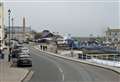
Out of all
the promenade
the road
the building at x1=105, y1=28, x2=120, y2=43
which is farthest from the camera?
the building at x1=105, y1=28, x2=120, y2=43

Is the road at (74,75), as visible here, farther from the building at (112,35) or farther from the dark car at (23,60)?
the building at (112,35)

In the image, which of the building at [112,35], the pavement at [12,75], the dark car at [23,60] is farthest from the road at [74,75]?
the building at [112,35]

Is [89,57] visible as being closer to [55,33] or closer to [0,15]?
[0,15]

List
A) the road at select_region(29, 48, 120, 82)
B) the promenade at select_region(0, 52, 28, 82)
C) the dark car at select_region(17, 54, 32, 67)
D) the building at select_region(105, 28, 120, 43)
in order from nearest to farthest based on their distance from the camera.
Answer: the promenade at select_region(0, 52, 28, 82) < the road at select_region(29, 48, 120, 82) < the dark car at select_region(17, 54, 32, 67) < the building at select_region(105, 28, 120, 43)

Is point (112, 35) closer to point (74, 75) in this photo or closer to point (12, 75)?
point (74, 75)

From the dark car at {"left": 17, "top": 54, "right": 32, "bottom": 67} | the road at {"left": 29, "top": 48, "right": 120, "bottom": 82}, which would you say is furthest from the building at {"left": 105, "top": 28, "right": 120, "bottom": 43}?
the road at {"left": 29, "top": 48, "right": 120, "bottom": 82}

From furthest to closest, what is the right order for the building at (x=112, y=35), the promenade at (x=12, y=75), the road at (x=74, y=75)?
the building at (x=112, y=35)
the road at (x=74, y=75)
the promenade at (x=12, y=75)

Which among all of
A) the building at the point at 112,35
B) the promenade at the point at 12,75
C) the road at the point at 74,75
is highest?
the building at the point at 112,35

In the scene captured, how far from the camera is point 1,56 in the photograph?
53.8 metres

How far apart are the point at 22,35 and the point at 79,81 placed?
174025 millimetres

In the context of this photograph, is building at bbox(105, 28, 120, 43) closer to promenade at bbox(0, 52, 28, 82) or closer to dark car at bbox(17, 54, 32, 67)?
dark car at bbox(17, 54, 32, 67)

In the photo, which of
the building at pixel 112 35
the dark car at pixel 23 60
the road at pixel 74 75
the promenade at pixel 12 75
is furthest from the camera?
the building at pixel 112 35

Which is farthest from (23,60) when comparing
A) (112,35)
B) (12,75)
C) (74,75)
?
(112,35)

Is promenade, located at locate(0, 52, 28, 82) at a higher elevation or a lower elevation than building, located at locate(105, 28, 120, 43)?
lower
